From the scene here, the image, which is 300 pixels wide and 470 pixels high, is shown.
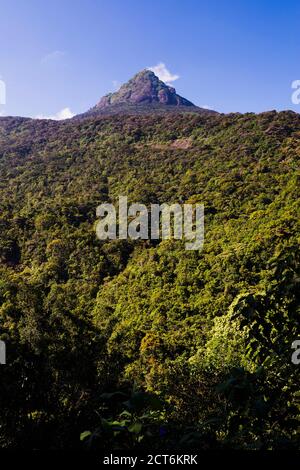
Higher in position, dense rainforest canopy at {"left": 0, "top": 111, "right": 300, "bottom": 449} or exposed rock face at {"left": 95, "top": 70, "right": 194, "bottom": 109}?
exposed rock face at {"left": 95, "top": 70, "right": 194, "bottom": 109}

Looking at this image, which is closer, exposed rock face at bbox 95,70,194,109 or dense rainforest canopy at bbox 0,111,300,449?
dense rainforest canopy at bbox 0,111,300,449

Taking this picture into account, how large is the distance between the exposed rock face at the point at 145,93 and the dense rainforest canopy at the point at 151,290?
2619 inches

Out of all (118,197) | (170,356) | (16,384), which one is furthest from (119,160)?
(16,384)

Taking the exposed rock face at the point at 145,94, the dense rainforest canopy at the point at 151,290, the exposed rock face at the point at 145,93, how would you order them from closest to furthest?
the dense rainforest canopy at the point at 151,290
the exposed rock face at the point at 145,94
the exposed rock face at the point at 145,93

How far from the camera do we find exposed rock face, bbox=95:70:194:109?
15338 cm

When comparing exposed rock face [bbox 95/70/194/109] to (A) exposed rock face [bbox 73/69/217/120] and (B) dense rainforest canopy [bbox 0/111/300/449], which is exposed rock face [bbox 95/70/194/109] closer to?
(A) exposed rock face [bbox 73/69/217/120]

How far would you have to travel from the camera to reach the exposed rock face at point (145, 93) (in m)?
153

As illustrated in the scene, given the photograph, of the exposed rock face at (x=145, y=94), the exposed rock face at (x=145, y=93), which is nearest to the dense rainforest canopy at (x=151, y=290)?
the exposed rock face at (x=145, y=94)

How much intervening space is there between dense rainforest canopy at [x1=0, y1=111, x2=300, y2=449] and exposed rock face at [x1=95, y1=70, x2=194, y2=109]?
66526 mm

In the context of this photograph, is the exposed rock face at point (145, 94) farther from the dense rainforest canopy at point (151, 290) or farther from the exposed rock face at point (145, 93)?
the dense rainforest canopy at point (151, 290)

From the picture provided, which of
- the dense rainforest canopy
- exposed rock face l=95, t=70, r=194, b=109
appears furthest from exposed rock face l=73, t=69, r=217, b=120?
the dense rainforest canopy

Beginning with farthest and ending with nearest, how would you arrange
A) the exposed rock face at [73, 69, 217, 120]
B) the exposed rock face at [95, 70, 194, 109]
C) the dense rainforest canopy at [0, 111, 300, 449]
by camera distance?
1. the exposed rock face at [95, 70, 194, 109]
2. the exposed rock face at [73, 69, 217, 120]
3. the dense rainforest canopy at [0, 111, 300, 449]

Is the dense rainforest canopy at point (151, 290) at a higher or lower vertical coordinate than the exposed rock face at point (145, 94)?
lower

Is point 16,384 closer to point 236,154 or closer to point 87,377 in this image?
point 87,377
